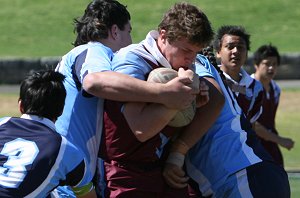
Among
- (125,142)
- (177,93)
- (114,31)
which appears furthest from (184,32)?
(114,31)

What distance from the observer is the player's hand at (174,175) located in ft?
15.1

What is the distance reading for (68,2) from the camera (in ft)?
94.3

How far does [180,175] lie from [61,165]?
2.14 ft

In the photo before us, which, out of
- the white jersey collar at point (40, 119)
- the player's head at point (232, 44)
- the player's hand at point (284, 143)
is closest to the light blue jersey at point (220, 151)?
the white jersey collar at point (40, 119)

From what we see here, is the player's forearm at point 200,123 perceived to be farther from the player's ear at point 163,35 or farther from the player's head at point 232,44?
the player's head at point 232,44

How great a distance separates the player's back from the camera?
4.30 m

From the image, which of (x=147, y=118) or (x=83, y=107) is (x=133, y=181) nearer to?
(x=147, y=118)

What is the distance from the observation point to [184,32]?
438 centimetres

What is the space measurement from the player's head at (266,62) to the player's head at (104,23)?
17.0 feet

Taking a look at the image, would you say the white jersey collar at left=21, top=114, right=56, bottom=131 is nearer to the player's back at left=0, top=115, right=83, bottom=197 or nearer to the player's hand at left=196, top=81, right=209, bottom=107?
the player's back at left=0, top=115, right=83, bottom=197

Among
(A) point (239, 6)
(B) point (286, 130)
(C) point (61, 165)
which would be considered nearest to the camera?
(C) point (61, 165)

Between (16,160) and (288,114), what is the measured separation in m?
12.4

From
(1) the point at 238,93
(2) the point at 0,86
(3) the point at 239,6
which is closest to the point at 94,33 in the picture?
(1) the point at 238,93

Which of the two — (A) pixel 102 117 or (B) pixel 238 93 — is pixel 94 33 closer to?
(A) pixel 102 117
